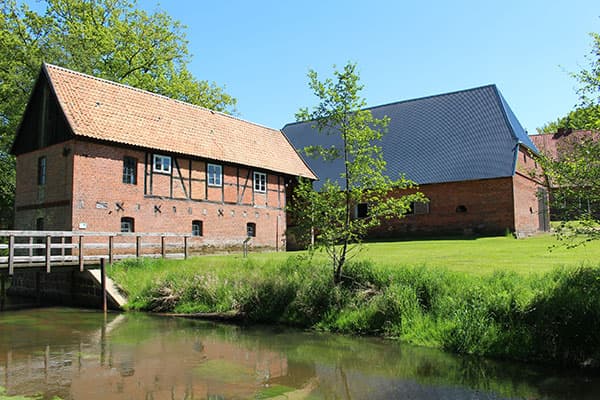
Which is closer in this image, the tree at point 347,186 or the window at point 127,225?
the tree at point 347,186

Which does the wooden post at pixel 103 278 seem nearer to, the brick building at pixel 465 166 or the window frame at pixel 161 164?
the window frame at pixel 161 164

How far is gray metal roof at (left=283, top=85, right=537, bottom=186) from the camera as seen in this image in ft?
85.6

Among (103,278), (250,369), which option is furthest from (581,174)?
(103,278)

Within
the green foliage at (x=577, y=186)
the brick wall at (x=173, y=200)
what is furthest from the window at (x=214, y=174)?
the green foliage at (x=577, y=186)

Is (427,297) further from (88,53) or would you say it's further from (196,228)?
(88,53)

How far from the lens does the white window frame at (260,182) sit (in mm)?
25516

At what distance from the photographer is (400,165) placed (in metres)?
29.2

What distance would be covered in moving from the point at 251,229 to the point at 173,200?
204 inches

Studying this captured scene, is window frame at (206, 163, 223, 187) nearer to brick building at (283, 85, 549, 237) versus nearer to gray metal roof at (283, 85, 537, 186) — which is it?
brick building at (283, 85, 549, 237)

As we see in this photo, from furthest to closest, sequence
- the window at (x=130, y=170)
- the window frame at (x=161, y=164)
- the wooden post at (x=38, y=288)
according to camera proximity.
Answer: the window frame at (x=161, y=164) < the window at (x=130, y=170) < the wooden post at (x=38, y=288)

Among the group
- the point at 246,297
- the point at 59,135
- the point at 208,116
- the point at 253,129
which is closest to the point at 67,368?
the point at 246,297

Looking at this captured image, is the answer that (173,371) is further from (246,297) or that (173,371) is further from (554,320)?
(554,320)

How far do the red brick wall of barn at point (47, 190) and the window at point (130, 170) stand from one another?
6.86 feet

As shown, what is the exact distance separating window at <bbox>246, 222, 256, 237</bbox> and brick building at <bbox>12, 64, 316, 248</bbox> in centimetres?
5
